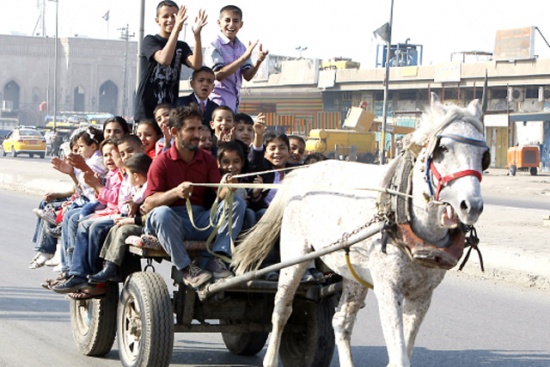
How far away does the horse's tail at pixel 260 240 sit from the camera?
267 inches

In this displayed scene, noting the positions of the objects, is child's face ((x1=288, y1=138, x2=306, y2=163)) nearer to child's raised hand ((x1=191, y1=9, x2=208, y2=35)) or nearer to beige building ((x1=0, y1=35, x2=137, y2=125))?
child's raised hand ((x1=191, y1=9, x2=208, y2=35))

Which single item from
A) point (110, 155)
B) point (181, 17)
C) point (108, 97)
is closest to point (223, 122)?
point (110, 155)

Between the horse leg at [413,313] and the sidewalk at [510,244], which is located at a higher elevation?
the horse leg at [413,313]

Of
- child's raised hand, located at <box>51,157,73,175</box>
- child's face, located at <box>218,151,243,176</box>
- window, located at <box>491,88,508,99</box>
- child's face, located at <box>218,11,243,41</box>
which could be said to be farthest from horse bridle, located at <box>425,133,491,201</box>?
window, located at <box>491,88,508,99</box>

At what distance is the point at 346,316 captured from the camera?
6500 millimetres

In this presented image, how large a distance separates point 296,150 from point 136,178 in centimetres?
202

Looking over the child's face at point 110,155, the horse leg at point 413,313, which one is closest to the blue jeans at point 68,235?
the child's face at point 110,155

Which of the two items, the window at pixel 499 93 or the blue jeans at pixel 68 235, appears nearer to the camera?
the blue jeans at pixel 68 235

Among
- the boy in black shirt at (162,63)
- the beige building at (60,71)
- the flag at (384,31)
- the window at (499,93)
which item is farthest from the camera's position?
the beige building at (60,71)

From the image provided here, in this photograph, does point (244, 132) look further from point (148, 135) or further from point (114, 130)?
point (114, 130)

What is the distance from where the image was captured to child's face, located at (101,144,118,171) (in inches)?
326

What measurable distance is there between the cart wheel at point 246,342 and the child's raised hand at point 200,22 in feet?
8.86

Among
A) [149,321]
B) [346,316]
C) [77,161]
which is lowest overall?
[149,321]

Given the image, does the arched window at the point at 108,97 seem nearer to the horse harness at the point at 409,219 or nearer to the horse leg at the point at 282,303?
the horse leg at the point at 282,303
